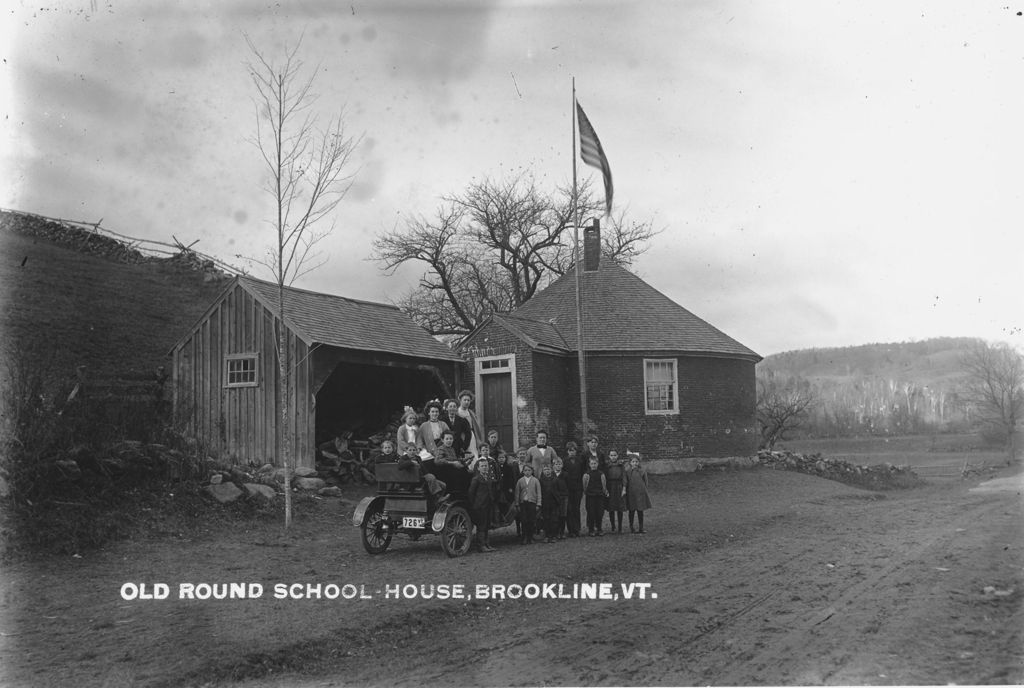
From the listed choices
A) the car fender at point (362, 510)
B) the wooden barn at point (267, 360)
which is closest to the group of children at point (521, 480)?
the car fender at point (362, 510)

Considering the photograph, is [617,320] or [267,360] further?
[617,320]

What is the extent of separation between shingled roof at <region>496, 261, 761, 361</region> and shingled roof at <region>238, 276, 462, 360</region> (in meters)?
2.46

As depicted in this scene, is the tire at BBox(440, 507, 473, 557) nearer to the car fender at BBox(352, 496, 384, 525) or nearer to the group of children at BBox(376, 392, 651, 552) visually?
the group of children at BBox(376, 392, 651, 552)

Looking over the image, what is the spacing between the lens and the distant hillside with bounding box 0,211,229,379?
20.9 m

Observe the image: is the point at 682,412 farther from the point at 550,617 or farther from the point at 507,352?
the point at 550,617

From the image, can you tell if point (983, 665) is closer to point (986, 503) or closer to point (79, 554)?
point (79, 554)

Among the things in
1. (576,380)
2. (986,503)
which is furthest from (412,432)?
(986,503)

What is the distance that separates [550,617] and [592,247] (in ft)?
65.2

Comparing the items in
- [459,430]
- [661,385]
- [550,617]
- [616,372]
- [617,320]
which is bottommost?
[550,617]

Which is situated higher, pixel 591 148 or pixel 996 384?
pixel 591 148

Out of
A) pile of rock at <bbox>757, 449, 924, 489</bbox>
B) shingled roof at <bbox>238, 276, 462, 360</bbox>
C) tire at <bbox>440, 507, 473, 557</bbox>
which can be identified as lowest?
pile of rock at <bbox>757, 449, 924, 489</bbox>

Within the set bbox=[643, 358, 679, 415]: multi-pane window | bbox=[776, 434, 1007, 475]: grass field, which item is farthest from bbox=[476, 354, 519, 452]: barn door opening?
bbox=[776, 434, 1007, 475]: grass field

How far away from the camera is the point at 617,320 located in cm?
2419

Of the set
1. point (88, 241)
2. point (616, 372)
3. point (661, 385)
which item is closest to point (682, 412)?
point (661, 385)
